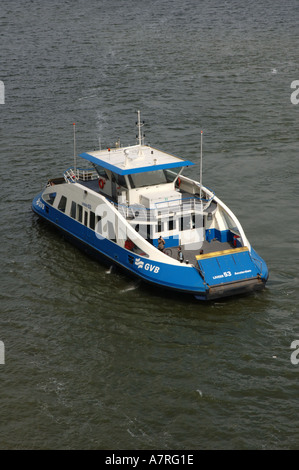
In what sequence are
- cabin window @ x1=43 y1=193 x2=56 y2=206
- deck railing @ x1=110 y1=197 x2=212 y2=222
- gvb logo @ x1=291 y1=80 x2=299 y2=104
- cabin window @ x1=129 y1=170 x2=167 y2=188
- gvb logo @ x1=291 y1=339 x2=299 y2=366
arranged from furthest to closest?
1. gvb logo @ x1=291 y1=80 x2=299 y2=104
2. cabin window @ x1=43 y1=193 x2=56 y2=206
3. cabin window @ x1=129 y1=170 x2=167 y2=188
4. deck railing @ x1=110 y1=197 x2=212 y2=222
5. gvb logo @ x1=291 y1=339 x2=299 y2=366

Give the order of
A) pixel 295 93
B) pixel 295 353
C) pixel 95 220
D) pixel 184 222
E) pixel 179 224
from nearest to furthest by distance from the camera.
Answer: pixel 295 353 → pixel 179 224 → pixel 184 222 → pixel 95 220 → pixel 295 93

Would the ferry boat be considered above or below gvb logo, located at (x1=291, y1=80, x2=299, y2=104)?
below

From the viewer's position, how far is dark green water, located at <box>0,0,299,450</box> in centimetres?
2600

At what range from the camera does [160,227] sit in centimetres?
3581

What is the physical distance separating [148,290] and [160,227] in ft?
10.9

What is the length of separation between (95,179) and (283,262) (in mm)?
12406

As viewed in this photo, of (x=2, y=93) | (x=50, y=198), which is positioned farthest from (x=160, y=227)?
(x=2, y=93)

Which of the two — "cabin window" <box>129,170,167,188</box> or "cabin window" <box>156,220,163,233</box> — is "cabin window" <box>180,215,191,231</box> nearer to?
"cabin window" <box>156,220,163,233</box>

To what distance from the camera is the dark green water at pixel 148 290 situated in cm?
2600

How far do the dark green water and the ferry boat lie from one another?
1.27m

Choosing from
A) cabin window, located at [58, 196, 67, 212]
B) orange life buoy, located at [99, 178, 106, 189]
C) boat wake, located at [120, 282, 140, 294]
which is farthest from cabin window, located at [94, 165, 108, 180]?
boat wake, located at [120, 282, 140, 294]

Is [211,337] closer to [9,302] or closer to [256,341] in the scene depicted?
[256,341]

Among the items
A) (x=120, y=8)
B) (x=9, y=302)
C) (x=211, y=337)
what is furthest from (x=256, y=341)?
(x=120, y=8)

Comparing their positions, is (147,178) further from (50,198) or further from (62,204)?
(50,198)
